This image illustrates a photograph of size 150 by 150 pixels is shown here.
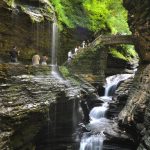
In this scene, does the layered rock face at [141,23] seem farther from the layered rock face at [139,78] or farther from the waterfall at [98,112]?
the waterfall at [98,112]

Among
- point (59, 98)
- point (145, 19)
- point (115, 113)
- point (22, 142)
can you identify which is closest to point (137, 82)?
point (115, 113)

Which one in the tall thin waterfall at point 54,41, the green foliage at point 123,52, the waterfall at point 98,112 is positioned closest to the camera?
the waterfall at point 98,112

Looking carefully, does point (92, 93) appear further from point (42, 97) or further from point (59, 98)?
point (42, 97)

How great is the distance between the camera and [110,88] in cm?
3669

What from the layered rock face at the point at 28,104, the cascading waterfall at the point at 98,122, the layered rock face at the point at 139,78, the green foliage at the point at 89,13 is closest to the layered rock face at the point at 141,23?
the layered rock face at the point at 139,78

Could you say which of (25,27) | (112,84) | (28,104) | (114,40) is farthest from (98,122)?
(114,40)

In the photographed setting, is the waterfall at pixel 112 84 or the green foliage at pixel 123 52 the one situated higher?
the green foliage at pixel 123 52

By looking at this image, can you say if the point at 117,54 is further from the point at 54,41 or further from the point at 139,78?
the point at 139,78

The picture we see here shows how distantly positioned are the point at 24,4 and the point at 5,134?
Result: 2008cm

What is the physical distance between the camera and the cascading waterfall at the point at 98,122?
2217cm

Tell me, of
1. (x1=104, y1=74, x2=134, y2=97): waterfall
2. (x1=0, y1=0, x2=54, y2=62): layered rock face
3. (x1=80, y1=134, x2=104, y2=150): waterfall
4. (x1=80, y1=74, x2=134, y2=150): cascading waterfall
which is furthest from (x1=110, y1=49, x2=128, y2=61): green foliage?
(x1=80, y1=134, x2=104, y2=150): waterfall

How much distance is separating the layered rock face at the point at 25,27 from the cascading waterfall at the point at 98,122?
8663 millimetres

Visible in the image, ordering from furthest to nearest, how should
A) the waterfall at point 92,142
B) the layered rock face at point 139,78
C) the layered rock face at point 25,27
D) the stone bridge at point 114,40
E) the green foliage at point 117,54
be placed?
the green foliage at point 117,54 < the stone bridge at point 114,40 < the layered rock face at point 25,27 < the waterfall at point 92,142 < the layered rock face at point 139,78

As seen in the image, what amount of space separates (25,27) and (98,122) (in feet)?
38.2
